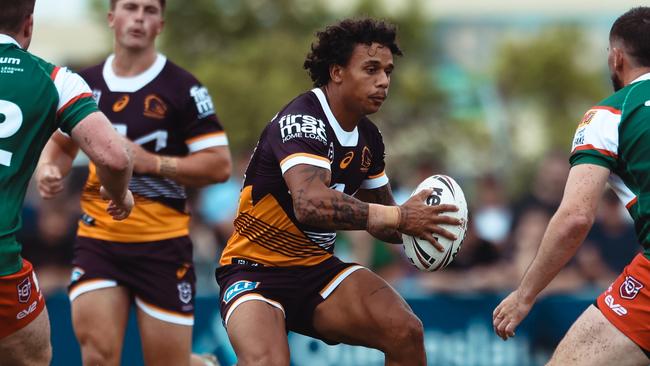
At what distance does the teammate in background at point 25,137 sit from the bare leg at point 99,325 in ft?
5.11

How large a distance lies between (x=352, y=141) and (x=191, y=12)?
27.9 m

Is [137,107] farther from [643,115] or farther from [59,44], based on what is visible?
[59,44]

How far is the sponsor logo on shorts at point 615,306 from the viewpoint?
6.06 metres

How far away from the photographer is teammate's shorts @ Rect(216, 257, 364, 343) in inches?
267

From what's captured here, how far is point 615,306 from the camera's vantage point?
6.10m

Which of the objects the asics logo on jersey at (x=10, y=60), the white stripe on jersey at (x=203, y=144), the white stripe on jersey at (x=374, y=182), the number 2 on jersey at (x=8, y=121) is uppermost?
the asics logo on jersey at (x=10, y=60)

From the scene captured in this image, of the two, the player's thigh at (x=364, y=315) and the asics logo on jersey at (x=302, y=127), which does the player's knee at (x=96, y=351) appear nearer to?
the player's thigh at (x=364, y=315)

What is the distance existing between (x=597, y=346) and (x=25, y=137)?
3.27m

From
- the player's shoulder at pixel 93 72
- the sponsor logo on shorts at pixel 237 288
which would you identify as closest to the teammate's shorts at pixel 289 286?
the sponsor logo on shorts at pixel 237 288

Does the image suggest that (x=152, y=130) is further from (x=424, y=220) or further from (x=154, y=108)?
(x=424, y=220)

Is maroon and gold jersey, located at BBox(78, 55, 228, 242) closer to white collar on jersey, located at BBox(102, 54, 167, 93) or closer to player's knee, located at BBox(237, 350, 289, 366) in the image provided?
white collar on jersey, located at BBox(102, 54, 167, 93)

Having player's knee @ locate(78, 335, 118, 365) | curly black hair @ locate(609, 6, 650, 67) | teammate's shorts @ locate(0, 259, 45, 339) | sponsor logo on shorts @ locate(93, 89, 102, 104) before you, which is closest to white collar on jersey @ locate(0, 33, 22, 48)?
teammate's shorts @ locate(0, 259, 45, 339)

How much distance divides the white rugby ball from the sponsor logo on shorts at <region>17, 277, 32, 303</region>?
2.18 m

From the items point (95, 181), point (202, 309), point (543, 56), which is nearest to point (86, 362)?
point (95, 181)
